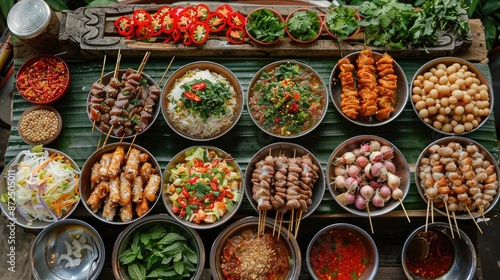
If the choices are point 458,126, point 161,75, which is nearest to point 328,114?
point 458,126

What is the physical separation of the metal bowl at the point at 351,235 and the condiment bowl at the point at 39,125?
2.78 m

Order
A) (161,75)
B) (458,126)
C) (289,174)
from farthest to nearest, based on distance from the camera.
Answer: (161,75)
(458,126)
(289,174)

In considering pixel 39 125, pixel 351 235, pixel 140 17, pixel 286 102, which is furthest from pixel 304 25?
pixel 39 125

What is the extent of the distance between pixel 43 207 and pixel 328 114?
2931 millimetres

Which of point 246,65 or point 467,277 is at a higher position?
point 246,65

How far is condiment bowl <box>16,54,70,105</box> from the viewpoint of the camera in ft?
14.4

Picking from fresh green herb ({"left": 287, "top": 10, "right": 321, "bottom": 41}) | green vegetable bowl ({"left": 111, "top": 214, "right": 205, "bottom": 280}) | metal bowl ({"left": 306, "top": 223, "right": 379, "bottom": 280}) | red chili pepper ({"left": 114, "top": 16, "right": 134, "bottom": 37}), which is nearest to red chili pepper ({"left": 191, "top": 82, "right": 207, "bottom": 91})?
red chili pepper ({"left": 114, "top": 16, "right": 134, "bottom": 37})

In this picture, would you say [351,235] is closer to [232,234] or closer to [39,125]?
[232,234]

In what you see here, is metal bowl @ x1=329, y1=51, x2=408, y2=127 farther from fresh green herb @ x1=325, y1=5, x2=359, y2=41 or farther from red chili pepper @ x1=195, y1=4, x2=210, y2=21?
red chili pepper @ x1=195, y1=4, x2=210, y2=21

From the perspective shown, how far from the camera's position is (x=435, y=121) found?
4383mm

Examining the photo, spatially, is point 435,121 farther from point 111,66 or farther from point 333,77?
point 111,66

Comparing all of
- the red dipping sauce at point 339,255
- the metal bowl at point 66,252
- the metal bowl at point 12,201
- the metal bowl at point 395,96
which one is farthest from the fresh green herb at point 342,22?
the metal bowl at point 66,252

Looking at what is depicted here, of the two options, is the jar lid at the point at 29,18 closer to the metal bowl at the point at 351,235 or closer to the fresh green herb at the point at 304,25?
the fresh green herb at the point at 304,25

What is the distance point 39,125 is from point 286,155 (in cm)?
250
